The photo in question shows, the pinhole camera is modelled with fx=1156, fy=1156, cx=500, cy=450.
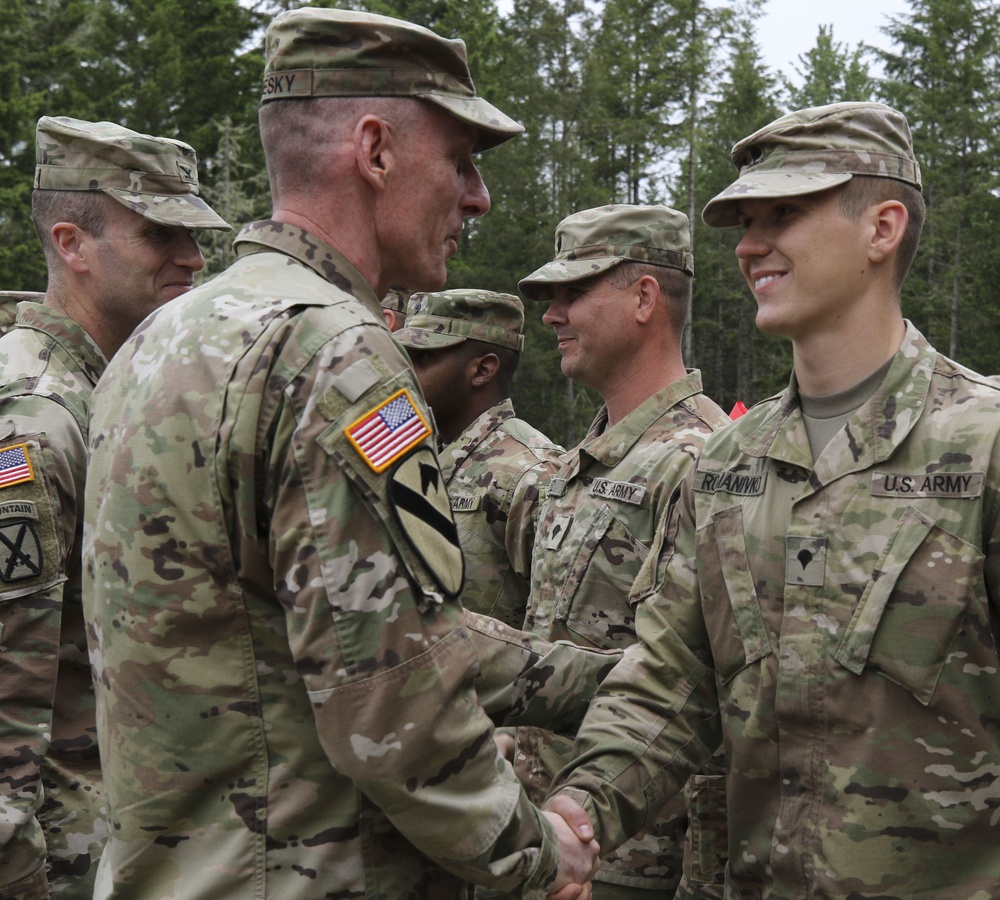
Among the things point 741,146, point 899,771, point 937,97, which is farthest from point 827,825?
point 937,97

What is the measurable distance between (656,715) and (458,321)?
3193 millimetres

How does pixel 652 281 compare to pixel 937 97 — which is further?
pixel 937 97

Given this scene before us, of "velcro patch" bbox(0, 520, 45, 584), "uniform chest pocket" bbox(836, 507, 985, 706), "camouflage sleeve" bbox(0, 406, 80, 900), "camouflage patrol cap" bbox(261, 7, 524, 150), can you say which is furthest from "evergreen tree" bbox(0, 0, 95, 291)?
"uniform chest pocket" bbox(836, 507, 985, 706)

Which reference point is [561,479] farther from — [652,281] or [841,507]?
[841,507]

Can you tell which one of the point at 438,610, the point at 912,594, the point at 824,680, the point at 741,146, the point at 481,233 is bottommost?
the point at 481,233

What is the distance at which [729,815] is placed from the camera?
3.15 metres

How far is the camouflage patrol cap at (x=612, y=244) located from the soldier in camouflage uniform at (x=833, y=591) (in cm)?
153

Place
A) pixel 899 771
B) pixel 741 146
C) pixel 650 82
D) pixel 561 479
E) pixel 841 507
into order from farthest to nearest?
pixel 650 82
pixel 561 479
pixel 741 146
pixel 841 507
pixel 899 771

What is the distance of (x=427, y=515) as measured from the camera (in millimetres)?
2340

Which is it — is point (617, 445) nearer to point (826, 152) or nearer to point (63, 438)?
point (826, 152)

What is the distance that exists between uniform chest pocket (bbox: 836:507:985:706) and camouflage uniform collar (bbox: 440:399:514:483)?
3145 millimetres

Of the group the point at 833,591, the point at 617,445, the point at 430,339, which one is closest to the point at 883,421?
the point at 833,591

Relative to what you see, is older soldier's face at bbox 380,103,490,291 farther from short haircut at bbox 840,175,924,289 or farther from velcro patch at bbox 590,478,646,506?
velcro patch at bbox 590,478,646,506

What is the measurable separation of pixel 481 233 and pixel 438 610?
33.7 m
